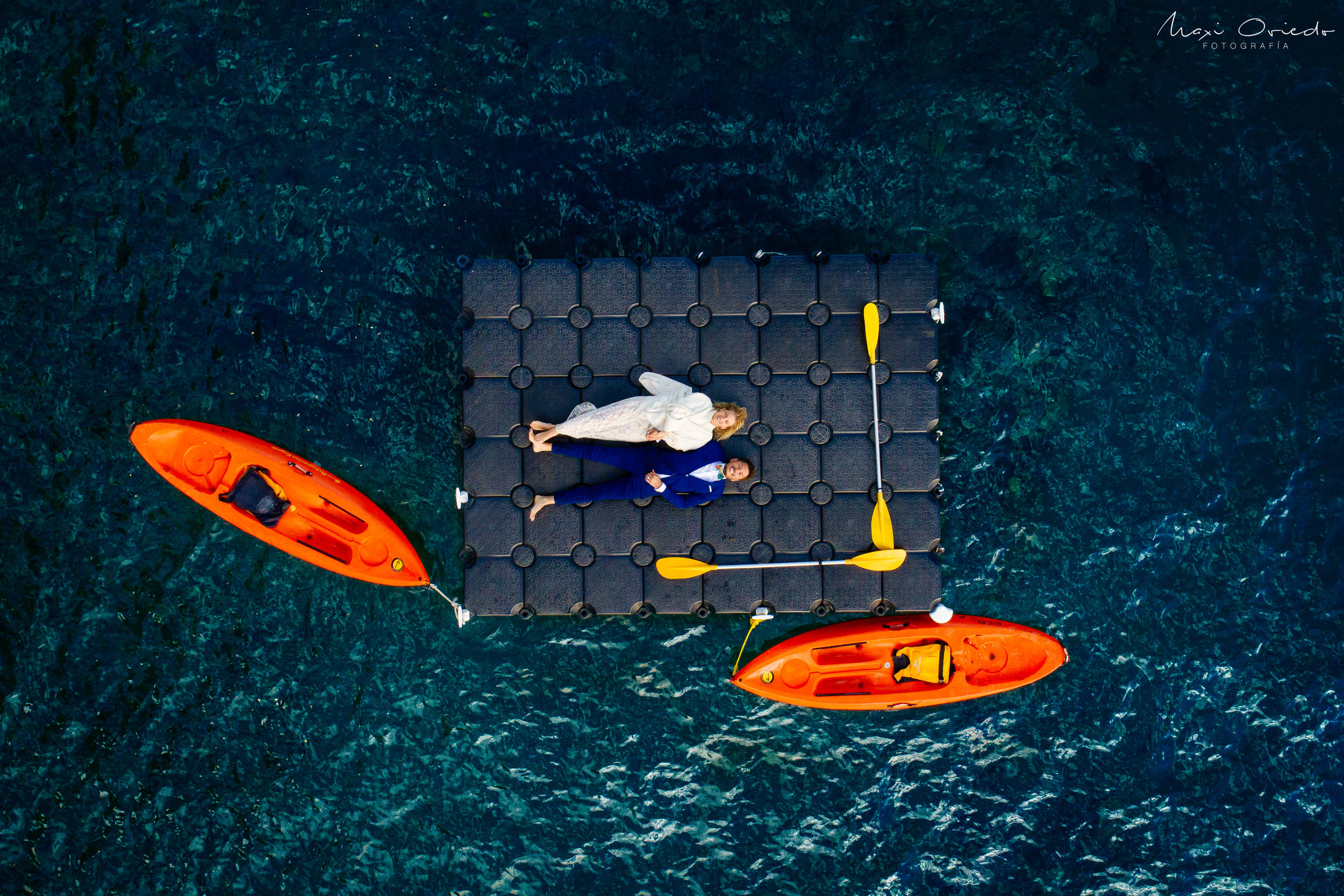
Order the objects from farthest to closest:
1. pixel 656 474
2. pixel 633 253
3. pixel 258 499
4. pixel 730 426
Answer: pixel 633 253, pixel 258 499, pixel 656 474, pixel 730 426

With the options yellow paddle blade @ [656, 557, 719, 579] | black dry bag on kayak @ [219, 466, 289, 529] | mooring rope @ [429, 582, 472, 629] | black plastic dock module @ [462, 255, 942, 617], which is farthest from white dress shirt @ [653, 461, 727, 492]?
black dry bag on kayak @ [219, 466, 289, 529]

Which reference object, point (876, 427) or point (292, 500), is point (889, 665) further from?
point (292, 500)

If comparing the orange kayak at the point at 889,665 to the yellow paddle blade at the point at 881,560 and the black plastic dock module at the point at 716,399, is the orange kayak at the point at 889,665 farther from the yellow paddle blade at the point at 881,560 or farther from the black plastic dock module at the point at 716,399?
the yellow paddle blade at the point at 881,560

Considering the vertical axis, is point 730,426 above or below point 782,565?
above

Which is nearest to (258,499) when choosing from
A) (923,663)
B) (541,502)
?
(541,502)

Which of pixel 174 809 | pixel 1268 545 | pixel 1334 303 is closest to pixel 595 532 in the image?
pixel 174 809

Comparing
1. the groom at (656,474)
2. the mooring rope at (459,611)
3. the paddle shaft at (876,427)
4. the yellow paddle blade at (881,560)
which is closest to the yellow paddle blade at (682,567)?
the groom at (656,474)
